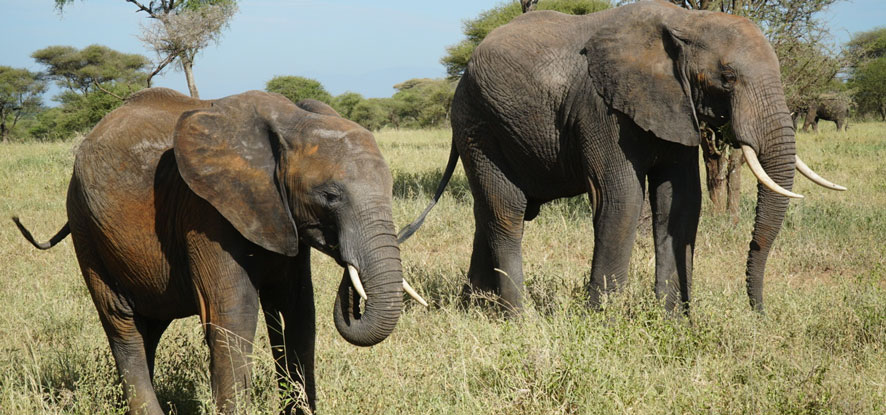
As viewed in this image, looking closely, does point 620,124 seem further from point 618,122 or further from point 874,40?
point 874,40

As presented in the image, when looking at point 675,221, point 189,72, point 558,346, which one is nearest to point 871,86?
point 189,72

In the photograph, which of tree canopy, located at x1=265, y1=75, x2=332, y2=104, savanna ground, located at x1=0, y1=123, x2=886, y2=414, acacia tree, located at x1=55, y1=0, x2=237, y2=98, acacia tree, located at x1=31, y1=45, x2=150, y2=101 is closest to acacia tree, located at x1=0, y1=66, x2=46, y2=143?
acacia tree, located at x1=31, y1=45, x2=150, y2=101

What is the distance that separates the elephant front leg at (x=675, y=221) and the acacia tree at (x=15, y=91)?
103ft

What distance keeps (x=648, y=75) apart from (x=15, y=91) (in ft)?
107

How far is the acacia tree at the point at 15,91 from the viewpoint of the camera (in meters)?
31.4

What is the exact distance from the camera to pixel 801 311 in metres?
5.18

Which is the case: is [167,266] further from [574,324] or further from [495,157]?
[495,157]

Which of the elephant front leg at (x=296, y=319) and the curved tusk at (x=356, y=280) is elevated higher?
the curved tusk at (x=356, y=280)

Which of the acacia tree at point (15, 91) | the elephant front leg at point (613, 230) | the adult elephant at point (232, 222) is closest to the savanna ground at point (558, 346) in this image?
the elephant front leg at point (613, 230)

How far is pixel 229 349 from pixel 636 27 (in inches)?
117

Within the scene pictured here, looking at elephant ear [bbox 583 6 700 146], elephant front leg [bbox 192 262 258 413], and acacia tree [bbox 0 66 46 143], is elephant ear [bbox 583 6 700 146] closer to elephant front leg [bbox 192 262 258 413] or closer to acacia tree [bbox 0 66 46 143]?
elephant front leg [bbox 192 262 258 413]

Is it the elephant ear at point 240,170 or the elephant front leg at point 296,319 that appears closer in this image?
the elephant ear at point 240,170

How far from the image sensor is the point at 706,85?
4633mm

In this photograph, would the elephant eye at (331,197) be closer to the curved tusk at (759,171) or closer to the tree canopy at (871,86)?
the curved tusk at (759,171)
